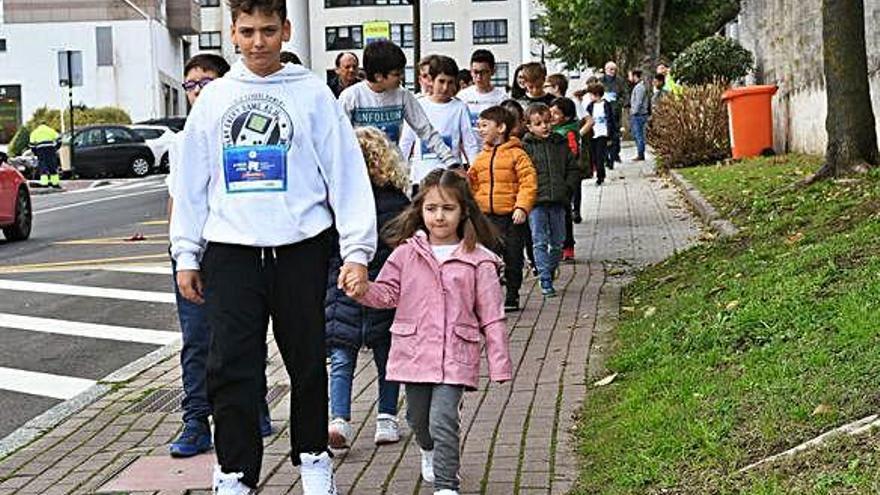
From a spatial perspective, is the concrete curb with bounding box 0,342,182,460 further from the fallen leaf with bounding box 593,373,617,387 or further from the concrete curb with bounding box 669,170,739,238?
the concrete curb with bounding box 669,170,739,238

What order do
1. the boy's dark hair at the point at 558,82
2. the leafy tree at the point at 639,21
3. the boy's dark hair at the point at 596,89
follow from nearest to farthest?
the boy's dark hair at the point at 558,82
the boy's dark hair at the point at 596,89
the leafy tree at the point at 639,21

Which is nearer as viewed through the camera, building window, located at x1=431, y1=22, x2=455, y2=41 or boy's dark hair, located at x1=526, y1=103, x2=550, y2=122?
boy's dark hair, located at x1=526, y1=103, x2=550, y2=122

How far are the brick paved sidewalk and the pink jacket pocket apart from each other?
57 centimetres

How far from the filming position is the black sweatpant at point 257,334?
18.9 feet

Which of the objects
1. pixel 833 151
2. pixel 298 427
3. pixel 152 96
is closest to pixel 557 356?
pixel 298 427

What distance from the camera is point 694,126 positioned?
2622cm

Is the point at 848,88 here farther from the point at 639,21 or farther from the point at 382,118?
the point at 639,21

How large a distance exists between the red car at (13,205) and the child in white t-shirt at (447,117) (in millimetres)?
10329

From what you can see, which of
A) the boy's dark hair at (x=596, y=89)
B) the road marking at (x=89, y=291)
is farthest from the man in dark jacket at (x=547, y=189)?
the boy's dark hair at (x=596, y=89)

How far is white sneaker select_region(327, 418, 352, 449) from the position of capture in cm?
718

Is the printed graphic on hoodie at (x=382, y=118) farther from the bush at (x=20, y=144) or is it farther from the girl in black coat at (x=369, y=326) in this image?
the bush at (x=20, y=144)

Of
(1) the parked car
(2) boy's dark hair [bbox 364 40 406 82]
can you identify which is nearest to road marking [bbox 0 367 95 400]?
(2) boy's dark hair [bbox 364 40 406 82]

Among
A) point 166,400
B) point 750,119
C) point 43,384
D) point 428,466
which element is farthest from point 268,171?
point 750,119

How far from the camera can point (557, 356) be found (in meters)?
9.44
